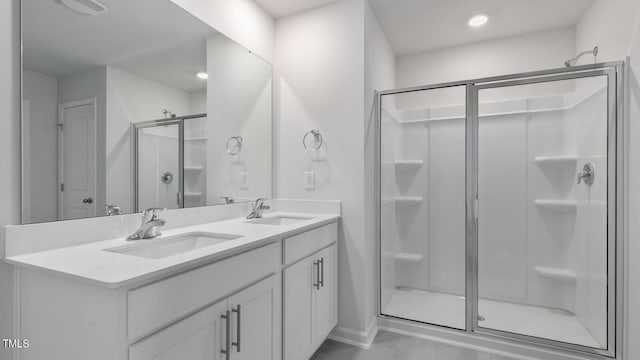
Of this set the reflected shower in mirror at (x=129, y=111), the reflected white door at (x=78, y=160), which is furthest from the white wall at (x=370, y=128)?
the reflected white door at (x=78, y=160)

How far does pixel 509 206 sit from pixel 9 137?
284cm

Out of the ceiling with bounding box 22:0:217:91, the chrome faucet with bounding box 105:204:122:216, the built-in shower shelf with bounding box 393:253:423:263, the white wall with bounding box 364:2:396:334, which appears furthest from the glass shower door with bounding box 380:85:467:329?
the chrome faucet with bounding box 105:204:122:216

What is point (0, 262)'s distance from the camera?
3.28 feet

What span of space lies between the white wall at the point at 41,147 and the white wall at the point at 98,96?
0.23 feet

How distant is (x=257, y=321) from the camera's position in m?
1.33

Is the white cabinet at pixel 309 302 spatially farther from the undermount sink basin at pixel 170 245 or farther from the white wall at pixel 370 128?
the undermount sink basin at pixel 170 245

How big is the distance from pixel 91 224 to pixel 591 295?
289 centimetres

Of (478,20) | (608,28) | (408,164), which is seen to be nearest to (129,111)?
(408,164)

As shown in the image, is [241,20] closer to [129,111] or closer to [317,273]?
[129,111]

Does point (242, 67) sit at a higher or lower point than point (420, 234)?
higher

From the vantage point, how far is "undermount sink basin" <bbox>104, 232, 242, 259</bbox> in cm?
127

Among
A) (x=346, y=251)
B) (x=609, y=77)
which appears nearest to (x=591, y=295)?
(x=609, y=77)

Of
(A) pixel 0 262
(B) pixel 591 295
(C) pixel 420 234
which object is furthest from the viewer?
(C) pixel 420 234

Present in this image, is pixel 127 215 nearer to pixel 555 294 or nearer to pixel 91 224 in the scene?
pixel 91 224
